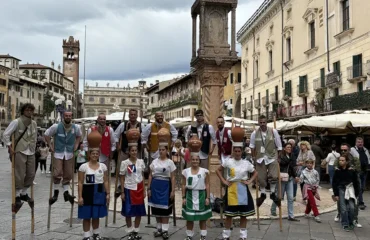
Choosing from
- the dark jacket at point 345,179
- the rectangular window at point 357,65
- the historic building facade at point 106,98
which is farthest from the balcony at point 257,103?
the historic building facade at point 106,98

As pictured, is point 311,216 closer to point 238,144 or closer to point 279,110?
point 238,144

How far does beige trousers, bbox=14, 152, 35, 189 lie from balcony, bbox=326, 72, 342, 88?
23752 millimetres

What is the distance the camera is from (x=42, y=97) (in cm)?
8719

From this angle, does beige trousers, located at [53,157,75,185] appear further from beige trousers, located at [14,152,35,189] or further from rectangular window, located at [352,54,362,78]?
rectangular window, located at [352,54,362,78]

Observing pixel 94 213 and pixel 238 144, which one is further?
pixel 238 144

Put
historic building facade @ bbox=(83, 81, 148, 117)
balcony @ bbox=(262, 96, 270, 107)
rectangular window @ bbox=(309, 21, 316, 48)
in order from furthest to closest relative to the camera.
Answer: historic building facade @ bbox=(83, 81, 148, 117) < balcony @ bbox=(262, 96, 270, 107) < rectangular window @ bbox=(309, 21, 316, 48)

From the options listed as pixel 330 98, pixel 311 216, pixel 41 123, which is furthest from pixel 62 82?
pixel 311 216

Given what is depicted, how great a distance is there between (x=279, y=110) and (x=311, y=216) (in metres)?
27.4

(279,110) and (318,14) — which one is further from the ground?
(318,14)

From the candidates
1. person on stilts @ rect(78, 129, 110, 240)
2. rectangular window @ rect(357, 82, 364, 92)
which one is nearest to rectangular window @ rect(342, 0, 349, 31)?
rectangular window @ rect(357, 82, 364, 92)

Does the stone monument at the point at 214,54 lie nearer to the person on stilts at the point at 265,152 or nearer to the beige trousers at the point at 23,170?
the person on stilts at the point at 265,152

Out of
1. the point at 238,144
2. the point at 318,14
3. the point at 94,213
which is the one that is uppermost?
the point at 318,14

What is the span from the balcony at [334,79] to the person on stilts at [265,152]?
20.5 m

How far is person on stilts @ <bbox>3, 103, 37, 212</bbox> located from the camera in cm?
698
